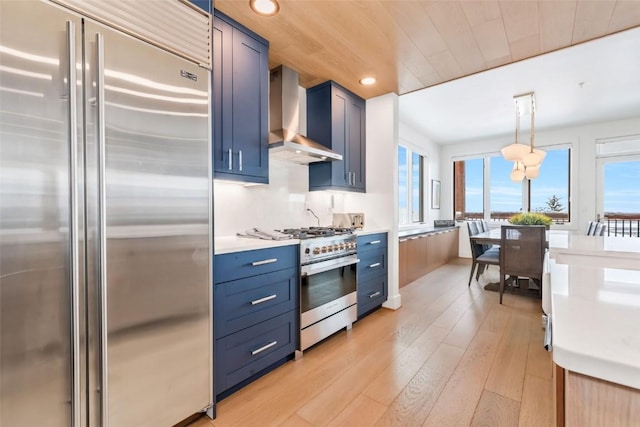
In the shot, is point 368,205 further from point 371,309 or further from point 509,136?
point 509,136

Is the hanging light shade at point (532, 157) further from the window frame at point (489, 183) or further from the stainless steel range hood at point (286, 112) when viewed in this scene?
the window frame at point (489, 183)

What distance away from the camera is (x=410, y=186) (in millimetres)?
5754

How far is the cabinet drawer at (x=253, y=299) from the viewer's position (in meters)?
1.67

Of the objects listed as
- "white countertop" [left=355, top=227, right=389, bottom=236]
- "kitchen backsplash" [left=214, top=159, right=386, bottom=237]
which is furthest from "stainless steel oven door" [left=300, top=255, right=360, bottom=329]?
"kitchen backsplash" [left=214, top=159, right=386, bottom=237]

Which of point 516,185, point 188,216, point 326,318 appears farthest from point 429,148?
point 188,216

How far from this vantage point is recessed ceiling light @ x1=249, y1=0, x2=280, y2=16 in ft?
5.75

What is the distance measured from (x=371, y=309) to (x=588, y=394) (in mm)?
2671

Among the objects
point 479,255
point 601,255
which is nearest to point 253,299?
point 601,255

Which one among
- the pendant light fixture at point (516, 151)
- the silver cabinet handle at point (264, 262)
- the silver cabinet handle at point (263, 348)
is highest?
the pendant light fixture at point (516, 151)

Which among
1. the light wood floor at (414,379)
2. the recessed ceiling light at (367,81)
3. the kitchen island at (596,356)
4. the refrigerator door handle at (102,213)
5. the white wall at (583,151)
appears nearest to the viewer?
the kitchen island at (596,356)

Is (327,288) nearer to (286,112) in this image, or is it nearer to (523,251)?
(286,112)

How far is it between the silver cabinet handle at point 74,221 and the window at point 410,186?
186 inches

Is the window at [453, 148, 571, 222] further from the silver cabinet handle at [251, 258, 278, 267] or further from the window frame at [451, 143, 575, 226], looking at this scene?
the silver cabinet handle at [251, 258, 278, 267]

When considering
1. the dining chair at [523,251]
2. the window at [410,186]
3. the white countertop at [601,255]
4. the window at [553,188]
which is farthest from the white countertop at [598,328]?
the window at [553,188]
